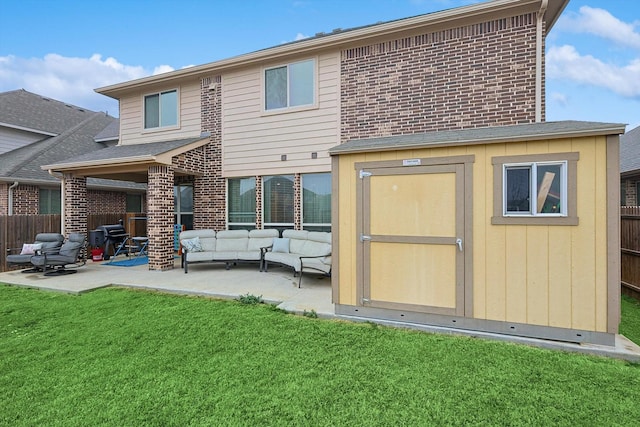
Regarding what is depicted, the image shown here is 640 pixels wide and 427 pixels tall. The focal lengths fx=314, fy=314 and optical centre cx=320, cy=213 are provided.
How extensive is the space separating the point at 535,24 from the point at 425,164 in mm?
4863

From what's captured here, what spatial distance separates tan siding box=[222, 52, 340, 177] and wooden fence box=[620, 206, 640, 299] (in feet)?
21.0

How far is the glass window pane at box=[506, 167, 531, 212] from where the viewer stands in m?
3.80

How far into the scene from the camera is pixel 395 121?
295 inches

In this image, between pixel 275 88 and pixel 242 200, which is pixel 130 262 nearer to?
pixel 242 200

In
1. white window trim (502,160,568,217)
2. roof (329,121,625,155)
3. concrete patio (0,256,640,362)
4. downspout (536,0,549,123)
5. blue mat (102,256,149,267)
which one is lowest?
concrete patio (0,256,640,362)

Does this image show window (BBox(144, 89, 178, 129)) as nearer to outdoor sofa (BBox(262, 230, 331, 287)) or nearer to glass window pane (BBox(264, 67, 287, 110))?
glass window pane (BBox(264, 67, 287, 110))

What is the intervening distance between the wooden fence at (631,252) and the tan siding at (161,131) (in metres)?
10.8

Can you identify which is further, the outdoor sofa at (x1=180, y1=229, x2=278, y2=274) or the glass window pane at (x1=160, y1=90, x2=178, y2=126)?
the glass window pane at (x1=160, y1=90, x2=178, y2=126)

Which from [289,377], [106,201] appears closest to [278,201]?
[289,377]

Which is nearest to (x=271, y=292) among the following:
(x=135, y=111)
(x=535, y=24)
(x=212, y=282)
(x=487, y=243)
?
(x=212, y=282)

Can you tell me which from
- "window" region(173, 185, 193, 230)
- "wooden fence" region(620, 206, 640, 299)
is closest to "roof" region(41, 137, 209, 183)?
"window" region(173, 185, 193, 230)

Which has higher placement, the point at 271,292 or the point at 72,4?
the point at 72,4

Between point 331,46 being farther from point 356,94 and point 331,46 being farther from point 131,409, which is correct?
point 131,409

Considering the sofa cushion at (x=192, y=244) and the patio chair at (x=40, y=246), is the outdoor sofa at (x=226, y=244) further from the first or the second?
the patio chair at (x=40, y=246)
